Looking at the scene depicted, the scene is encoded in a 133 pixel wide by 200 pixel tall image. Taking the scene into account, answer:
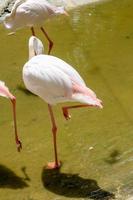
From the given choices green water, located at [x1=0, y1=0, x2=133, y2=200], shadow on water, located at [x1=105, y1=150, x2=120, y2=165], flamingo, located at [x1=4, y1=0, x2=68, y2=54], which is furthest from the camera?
flamingo, located at [x1=4, y1=0, x2=68, y2=54]

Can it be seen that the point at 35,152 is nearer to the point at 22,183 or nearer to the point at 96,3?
the point at 22,183

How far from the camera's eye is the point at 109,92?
18.1 feet

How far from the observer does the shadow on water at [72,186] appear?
4.16m

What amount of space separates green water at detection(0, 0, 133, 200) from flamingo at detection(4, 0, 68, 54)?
43cm

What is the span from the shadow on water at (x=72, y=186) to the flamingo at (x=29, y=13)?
73.9 inches

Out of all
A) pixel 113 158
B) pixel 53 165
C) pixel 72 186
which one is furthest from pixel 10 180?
pixel 113 158

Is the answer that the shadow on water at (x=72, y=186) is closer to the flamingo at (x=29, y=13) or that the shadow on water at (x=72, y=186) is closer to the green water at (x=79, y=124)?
the green water at (x=79, y=124)

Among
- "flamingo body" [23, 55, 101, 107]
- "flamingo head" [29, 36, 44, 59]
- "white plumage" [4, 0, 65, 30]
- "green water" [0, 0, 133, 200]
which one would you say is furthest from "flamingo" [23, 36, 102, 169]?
"white plumage" [4, 0, 65, 30]

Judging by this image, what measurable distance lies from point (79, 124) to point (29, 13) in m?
1.39

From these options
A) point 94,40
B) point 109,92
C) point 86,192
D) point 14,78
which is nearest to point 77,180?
point 86,192

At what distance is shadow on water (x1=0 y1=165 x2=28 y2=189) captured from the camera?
441 centimetres

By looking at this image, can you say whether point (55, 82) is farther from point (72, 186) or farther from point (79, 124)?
point (79, 124)

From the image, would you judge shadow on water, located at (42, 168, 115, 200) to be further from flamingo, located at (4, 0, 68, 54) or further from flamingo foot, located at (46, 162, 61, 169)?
flamingo, located at (4, 0, 68, 54)

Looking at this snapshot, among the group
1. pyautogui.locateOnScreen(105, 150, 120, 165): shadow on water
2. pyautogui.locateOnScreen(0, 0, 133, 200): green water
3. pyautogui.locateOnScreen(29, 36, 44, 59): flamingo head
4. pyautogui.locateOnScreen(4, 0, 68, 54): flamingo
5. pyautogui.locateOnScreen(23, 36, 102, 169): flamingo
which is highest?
pyautogui.locateOnScreen(23, 36, 102, 169): flamingo
